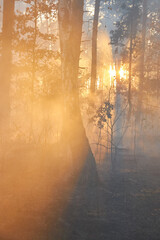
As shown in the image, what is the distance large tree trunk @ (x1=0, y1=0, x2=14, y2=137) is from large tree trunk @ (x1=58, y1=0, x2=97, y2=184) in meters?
5.98

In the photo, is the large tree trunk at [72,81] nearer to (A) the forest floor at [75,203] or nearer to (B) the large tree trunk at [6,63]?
(A) the forest floor at [75,203]

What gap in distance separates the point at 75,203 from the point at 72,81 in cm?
355

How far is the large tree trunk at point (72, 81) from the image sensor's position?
26.9 ft

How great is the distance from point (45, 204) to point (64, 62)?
4.12 meters

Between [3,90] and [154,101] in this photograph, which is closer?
[3,90]

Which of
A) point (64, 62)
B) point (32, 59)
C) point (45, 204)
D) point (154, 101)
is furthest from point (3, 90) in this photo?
point (154, 101)

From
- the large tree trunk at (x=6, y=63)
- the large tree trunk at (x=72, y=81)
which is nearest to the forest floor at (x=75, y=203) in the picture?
the large tree trunk at (x=72, y=81)

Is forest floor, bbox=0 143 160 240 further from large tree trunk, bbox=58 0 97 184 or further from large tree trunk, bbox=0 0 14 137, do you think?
large tree trunk, bbox=0 0 14 137

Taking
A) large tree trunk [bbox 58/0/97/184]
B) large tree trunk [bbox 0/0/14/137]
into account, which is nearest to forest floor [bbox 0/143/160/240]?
large tree trunk [bbox 58/0/97/184]

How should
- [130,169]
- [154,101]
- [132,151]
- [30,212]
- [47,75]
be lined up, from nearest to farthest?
[30,212] → [130,169] → [132,151] → [47,75] → [154,101]

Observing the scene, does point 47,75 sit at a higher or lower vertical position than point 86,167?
higher

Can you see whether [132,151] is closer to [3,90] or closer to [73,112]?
[73,112]

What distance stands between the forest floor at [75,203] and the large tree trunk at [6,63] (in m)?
3.97

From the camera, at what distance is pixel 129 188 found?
7871mm
